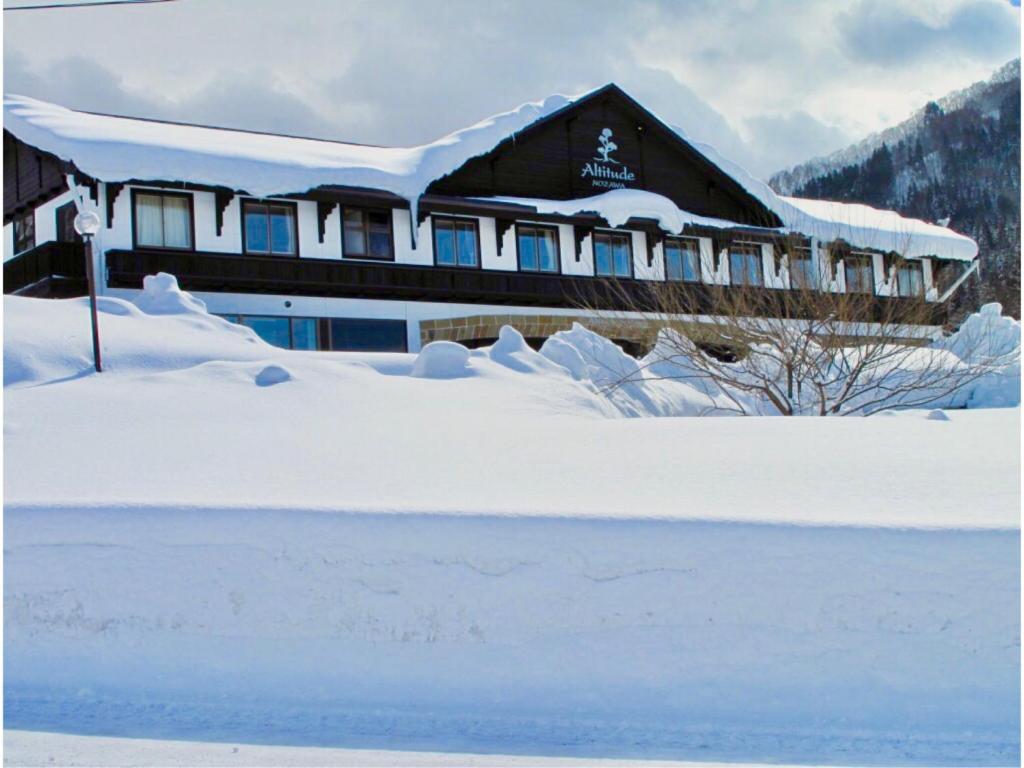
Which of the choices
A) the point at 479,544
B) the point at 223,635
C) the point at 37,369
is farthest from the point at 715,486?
the point at 37,369

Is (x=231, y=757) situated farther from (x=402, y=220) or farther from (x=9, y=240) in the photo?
(x=9, y=240)

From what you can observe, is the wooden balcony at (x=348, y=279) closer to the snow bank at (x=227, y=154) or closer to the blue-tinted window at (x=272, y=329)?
the blue-tinted window at (x=272, y=329)

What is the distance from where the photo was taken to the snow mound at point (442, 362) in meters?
13.4

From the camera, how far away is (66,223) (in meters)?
21.8

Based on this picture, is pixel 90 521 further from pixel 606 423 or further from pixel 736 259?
pixel 736 259

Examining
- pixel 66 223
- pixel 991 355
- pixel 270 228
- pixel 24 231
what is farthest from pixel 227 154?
pixel 991 355

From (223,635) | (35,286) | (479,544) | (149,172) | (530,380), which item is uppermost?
(149,172)

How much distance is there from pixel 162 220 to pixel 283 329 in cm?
310

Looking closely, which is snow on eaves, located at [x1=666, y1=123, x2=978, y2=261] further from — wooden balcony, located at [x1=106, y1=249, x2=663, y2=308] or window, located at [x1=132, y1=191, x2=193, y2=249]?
window, located at [x1=132, y1=191, x2=193, y2=249]

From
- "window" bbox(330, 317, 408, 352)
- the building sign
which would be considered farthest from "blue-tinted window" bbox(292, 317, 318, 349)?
the building sign

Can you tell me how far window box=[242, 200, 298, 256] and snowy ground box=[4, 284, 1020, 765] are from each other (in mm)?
15851

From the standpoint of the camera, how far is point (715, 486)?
6.79 metres

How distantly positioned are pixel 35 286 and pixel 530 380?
11.4 m

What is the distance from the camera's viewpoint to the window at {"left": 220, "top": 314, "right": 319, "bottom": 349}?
21.8 metres
